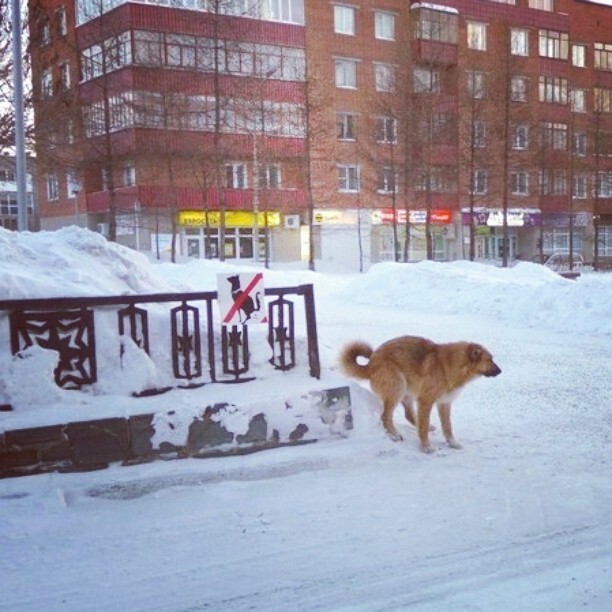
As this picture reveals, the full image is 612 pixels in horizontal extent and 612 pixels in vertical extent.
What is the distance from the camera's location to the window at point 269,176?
36366mm

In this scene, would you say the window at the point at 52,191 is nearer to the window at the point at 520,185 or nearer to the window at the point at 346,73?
the window at the point at 346,73

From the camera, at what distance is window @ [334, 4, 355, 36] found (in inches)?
1626

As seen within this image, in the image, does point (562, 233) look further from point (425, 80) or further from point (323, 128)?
point (323, 128)

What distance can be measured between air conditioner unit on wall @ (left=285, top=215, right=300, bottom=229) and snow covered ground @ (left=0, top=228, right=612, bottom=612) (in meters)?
32.3

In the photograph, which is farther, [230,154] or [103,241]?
[230,154]

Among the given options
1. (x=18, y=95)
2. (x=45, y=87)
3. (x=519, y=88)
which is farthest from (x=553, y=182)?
(x=18, y=95)

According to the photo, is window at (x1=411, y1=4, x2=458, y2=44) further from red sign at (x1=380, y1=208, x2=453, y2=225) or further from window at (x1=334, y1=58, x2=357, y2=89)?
red sign at (x1=380, y1=208, x2=453, y2=225)

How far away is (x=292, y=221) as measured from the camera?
40.0 metres

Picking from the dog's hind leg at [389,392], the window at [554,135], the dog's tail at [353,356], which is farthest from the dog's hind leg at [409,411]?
the window at [554,135]

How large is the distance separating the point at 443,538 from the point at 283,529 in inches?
37.6

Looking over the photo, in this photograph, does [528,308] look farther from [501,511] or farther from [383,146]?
[383,146]

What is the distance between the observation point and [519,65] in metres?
37.3

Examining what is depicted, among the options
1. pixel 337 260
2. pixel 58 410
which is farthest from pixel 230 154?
pixel 58 410

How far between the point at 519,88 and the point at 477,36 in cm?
678
